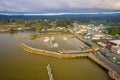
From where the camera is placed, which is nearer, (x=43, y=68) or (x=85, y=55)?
(x=43, y=68)

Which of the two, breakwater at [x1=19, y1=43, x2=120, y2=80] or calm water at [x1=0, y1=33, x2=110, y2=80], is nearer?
breakwater at [x1=19, y1=43, x2=120, y2=80]

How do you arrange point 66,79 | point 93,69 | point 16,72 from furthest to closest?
1. point 93,69
2. point 16,72
3. point 66,79

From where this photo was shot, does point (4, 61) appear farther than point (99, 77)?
Yes

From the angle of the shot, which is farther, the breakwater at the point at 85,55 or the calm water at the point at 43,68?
the calm water at the point at 43,68

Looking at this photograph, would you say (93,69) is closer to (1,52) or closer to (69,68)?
(69,68)

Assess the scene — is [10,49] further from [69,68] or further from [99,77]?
[99,77]

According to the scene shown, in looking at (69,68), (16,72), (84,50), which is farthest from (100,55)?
(16,72)

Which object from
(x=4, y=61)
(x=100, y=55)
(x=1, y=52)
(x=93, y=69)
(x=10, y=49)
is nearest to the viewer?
(x=93, y=69)
